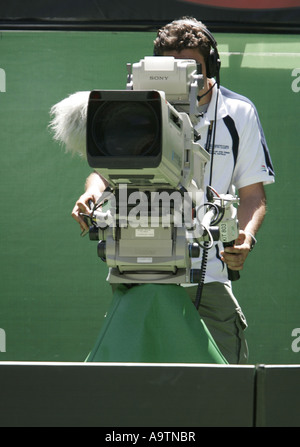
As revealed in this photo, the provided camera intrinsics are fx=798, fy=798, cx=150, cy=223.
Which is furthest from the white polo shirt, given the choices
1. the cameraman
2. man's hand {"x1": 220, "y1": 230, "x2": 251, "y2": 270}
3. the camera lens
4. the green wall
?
the green wall

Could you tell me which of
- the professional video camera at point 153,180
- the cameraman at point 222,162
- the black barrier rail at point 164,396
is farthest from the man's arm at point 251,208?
the black barrier rail at point 164,396

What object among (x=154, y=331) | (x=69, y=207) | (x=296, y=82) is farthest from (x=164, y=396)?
(x=296, y=82)

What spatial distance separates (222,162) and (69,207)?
1235 mm

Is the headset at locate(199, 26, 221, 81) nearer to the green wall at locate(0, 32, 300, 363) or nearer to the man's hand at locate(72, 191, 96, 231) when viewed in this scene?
the man's hand at locate(72, 191, 96, 231)

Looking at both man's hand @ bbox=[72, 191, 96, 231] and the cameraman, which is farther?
the cameraman

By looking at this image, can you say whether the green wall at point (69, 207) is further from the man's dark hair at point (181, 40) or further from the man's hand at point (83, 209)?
the man's hand at point (83, 209)

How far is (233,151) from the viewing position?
2.71m

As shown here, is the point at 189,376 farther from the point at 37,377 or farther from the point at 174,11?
the point at 174,11

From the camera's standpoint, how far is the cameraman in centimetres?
259

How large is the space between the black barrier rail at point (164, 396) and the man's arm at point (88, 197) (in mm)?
724

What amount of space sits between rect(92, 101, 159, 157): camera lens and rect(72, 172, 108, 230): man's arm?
13.9 inches

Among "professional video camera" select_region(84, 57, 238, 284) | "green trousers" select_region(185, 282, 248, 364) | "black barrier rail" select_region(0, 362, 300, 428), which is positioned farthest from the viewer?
"green trousers" select_region(185, 282, 248, 364)

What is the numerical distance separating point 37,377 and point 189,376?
302 millimetres

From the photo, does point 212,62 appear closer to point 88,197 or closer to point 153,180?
point 88,197
